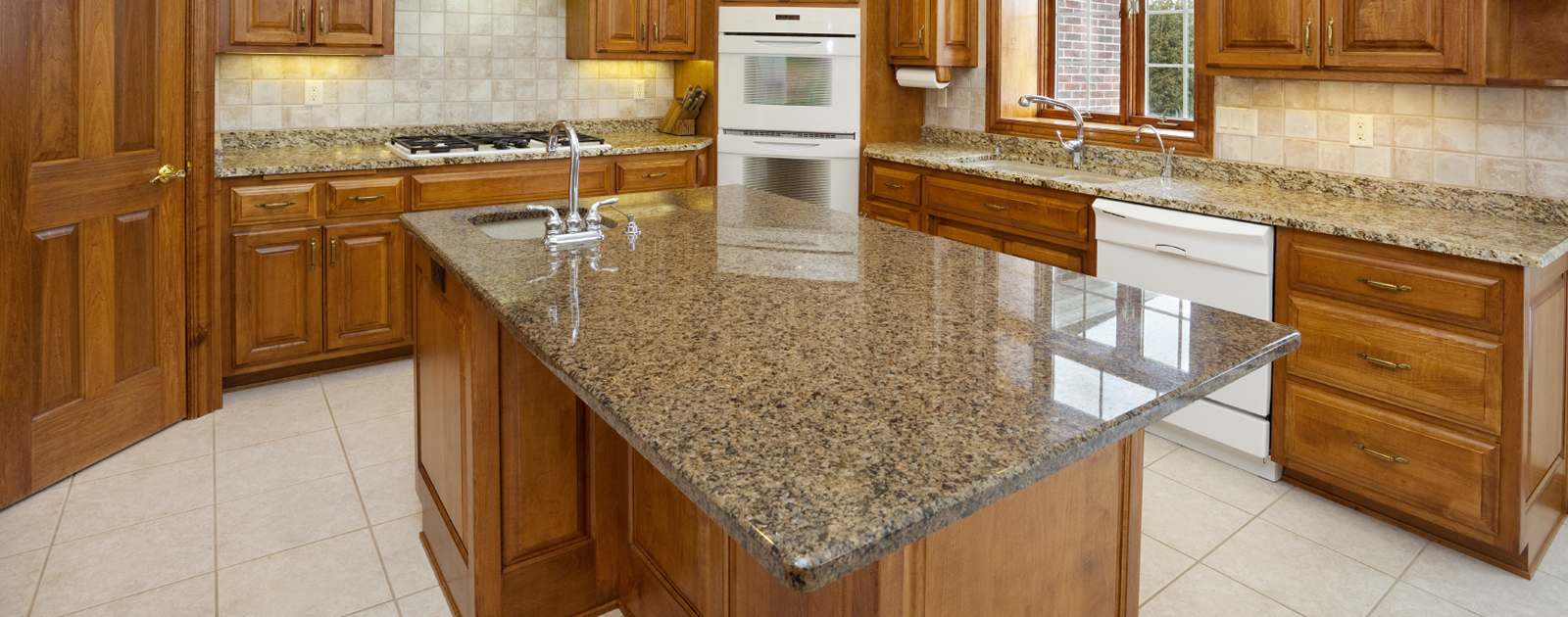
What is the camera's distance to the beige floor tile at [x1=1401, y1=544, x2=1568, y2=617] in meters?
2.22

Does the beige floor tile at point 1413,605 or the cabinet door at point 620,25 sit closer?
the beige floor tile at point 1413,605

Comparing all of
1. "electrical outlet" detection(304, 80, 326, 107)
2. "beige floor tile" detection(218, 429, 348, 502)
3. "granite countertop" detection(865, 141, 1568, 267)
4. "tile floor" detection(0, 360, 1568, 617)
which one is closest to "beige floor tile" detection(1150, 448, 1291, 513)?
"tile floor" detection(0, 360, 1568, 617)

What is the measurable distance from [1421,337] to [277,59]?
4.29 meters

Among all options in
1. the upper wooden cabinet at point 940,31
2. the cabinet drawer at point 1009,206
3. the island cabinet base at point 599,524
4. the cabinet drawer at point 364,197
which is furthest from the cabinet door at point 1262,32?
the cabinet drawer at point 364,197

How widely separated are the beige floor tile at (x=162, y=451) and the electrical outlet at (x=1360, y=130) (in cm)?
391

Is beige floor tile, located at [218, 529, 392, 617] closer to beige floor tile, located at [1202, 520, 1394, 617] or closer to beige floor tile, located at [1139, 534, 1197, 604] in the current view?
beige floor tile, located at [1139, 534, 1197, 604]

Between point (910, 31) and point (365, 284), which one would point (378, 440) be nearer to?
point (365, 284)

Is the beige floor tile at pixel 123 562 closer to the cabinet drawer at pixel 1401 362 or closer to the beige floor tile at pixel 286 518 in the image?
the beige floor tile at pixel 286 518

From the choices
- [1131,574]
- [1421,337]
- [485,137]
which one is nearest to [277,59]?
[485,137]

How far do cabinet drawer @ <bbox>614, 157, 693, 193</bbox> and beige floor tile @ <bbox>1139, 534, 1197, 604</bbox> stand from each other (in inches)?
108

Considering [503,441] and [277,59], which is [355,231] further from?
[503,441]

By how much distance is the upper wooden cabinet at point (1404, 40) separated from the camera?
2471 mm

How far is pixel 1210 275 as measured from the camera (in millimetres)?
2930

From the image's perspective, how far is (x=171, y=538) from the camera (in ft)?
8.30
